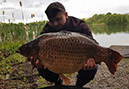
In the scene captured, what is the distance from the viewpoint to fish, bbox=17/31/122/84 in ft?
4.50

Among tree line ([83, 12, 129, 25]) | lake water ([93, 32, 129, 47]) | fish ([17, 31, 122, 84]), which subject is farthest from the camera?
tree line ([83, 12, 129, 25])

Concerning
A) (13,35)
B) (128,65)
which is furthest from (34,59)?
(13,35)

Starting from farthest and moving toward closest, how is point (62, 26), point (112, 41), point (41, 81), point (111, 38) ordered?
point (111, 38) < point (112, 41) < point (41, 81) < point (62, 26)

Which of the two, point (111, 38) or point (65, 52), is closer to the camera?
point (65, 52)

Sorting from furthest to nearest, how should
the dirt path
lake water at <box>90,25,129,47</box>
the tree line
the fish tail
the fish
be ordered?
the tree line → lake water at <box>90,25,129,47</box> → the dirt path → the fish tail → the fish

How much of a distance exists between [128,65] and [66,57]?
2.98 meters

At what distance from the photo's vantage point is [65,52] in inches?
54.6

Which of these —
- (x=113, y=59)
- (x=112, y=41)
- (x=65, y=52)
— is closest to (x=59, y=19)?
(x=65, y=52)

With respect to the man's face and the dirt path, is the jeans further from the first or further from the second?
the man's face

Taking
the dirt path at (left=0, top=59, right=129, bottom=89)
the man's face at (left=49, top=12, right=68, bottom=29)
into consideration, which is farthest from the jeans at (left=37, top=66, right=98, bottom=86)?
the man's face at (left=49, top=12, right=68, bottom=29)

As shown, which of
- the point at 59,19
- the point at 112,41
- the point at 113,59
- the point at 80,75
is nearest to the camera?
the point at 113,59

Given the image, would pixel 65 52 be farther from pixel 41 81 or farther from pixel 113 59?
pixel 41 81

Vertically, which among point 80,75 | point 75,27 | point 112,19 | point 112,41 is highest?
point 112,19

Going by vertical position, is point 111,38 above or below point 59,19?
below
